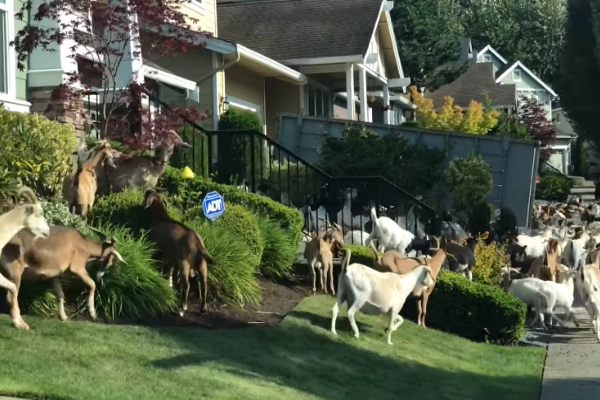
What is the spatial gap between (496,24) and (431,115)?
41.6 metres

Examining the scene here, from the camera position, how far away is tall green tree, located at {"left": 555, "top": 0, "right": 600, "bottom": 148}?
89.4ft

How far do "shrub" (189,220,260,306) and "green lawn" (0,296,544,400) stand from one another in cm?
60

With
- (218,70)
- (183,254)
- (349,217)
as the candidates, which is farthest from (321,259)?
(218,70)

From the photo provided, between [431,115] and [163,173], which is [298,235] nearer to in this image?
[163,173]

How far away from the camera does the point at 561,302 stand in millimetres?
13531

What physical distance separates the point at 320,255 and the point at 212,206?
1.77 m

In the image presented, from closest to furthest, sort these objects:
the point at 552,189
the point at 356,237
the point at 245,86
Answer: the point at 356,237 → the point at 245,86 → the point at 552,189

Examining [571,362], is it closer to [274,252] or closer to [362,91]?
[274,252]

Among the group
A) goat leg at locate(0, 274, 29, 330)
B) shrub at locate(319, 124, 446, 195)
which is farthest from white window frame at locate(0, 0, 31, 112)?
shrub at locate(319, 124, 446, 195)

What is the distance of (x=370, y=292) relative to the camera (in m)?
10.4

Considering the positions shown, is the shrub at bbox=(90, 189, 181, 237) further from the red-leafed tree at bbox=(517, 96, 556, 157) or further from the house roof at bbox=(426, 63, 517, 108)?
the house roof at bbox=(426, 63, 517, 108)

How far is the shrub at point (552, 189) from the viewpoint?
1565 inches

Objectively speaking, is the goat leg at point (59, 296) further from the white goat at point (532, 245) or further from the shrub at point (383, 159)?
the shrub at point (383, 159)

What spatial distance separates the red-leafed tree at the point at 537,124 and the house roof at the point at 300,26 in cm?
2131
